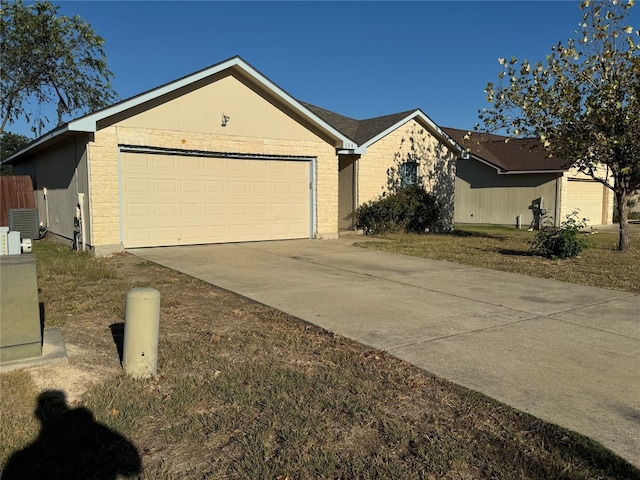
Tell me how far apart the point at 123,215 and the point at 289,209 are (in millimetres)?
4819

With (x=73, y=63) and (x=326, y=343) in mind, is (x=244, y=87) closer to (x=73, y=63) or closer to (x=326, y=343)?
(x=326, y=343)

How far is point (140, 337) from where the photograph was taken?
4293 millimetres

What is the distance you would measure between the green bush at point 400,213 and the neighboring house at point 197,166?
1.22 m

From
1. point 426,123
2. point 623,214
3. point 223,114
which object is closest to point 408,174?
point 426,123

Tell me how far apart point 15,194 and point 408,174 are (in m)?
14.1

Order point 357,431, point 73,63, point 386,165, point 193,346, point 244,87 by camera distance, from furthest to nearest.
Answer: point 73,63
point 386,165
point 244,87
point 193,346
point 357,431

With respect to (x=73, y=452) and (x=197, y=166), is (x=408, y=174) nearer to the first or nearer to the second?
(x=197, y=166)

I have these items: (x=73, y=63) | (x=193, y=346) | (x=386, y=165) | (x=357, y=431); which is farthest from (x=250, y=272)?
(x=73, y=63)

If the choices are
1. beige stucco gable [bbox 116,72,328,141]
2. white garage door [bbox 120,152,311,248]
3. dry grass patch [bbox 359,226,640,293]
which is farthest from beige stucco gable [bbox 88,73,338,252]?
dry grass patch [bbox 359,226,640,293]

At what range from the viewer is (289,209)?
599 inches

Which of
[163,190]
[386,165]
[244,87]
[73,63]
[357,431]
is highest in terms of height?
[73,63]

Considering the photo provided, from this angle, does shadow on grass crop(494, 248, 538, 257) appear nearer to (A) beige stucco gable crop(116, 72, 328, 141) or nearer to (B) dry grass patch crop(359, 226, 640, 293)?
(B) dry grass patch crop(359, 226, 640, 293)

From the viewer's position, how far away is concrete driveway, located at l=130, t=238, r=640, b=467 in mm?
3973

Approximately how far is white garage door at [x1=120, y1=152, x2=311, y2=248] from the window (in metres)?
5.03
